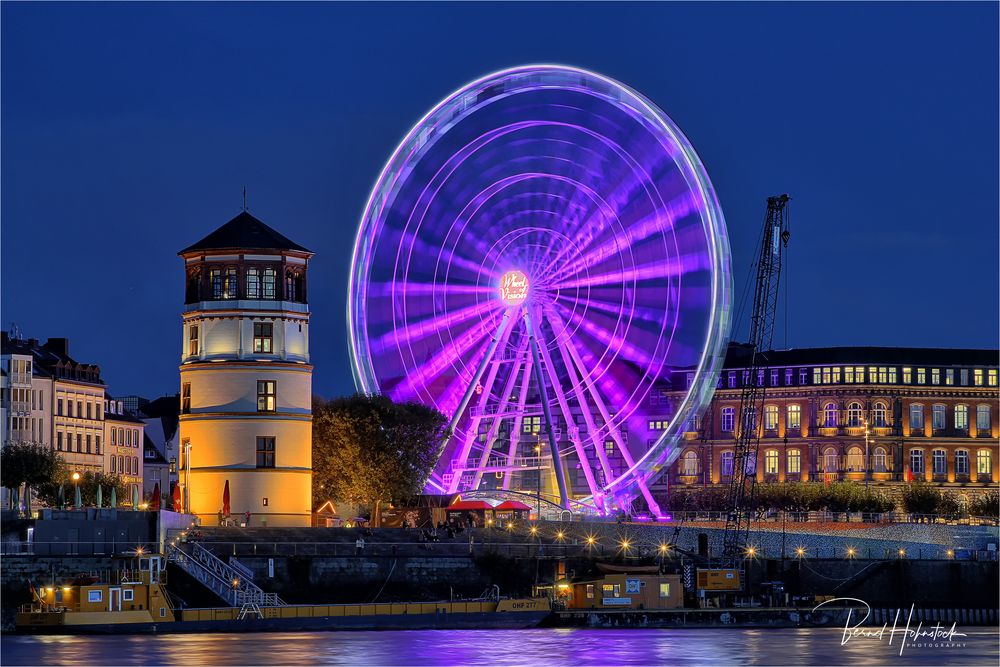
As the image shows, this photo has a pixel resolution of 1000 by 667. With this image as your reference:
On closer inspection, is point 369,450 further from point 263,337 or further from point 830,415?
point 830,415

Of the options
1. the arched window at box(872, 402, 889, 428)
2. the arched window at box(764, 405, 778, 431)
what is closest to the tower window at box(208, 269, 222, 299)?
the arched window at box(764, 405, 778, 431)

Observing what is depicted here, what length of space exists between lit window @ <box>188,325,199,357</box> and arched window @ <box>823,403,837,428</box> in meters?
88.2

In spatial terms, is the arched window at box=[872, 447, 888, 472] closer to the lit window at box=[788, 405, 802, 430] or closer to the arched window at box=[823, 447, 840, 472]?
the arched window at box=[823, 447, 840, 472]

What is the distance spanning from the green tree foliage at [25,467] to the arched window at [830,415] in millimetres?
81836

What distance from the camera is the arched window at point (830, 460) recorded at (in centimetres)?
19062

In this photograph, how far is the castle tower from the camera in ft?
375

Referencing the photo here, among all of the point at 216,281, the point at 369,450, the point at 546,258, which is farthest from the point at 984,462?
the point at 216,281

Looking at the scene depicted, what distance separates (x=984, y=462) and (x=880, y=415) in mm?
9875

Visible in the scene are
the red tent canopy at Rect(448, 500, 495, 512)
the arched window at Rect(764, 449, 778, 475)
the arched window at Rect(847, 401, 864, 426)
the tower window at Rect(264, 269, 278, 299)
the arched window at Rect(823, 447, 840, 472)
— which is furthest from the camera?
the arched window at Rect(764, 449, 778, 475)

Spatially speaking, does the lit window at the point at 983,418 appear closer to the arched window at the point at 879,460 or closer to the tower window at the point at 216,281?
the arched window at the point at 879,460

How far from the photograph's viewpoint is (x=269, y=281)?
115 meters

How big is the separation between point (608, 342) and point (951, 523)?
40.9 meters

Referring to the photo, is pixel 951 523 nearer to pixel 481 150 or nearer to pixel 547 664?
pixel 481 150

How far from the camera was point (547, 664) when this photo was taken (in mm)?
78812
